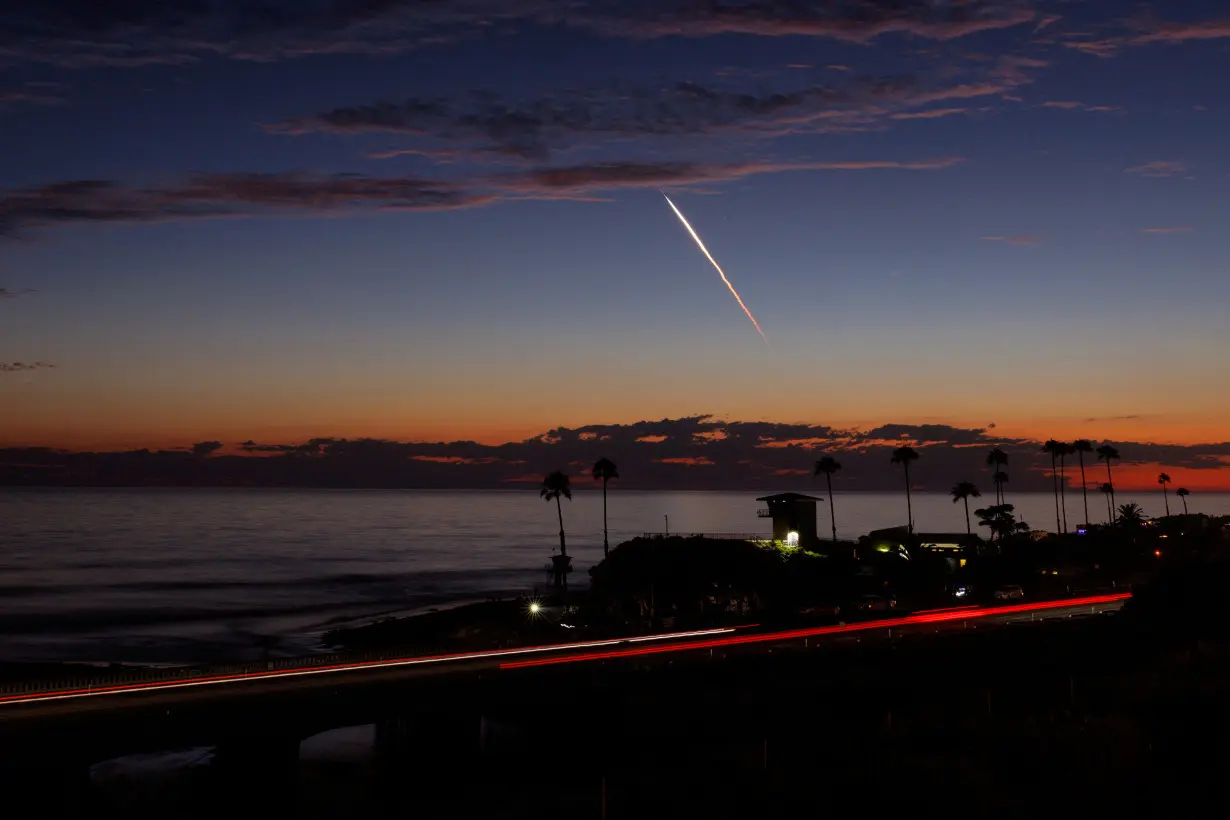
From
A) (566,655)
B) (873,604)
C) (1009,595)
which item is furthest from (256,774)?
(1009,595)

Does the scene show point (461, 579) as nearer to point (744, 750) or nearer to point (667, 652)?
point (667, 652)

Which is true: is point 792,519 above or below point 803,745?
above

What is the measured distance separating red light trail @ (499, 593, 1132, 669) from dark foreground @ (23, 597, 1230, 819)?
328 cm

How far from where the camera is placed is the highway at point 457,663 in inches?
1495

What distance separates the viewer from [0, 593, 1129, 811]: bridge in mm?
34344

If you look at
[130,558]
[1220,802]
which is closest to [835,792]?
[1220,802]

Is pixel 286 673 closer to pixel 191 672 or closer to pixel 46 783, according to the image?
pixel 191 672

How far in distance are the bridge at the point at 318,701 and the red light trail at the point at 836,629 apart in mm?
240

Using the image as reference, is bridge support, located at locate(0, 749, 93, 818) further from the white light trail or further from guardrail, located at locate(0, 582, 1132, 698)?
guardrail, located at locate(0, 582, 1132, 698)

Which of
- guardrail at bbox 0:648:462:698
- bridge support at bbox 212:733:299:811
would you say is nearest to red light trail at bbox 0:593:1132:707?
guardrail at bbox 0:648:462:698

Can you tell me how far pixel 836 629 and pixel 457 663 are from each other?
2708 centimetres

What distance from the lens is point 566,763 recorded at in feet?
152

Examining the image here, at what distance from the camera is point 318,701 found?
38.9 metres

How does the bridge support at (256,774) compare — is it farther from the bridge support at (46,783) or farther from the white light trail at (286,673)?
the bridge support at (46,783)
